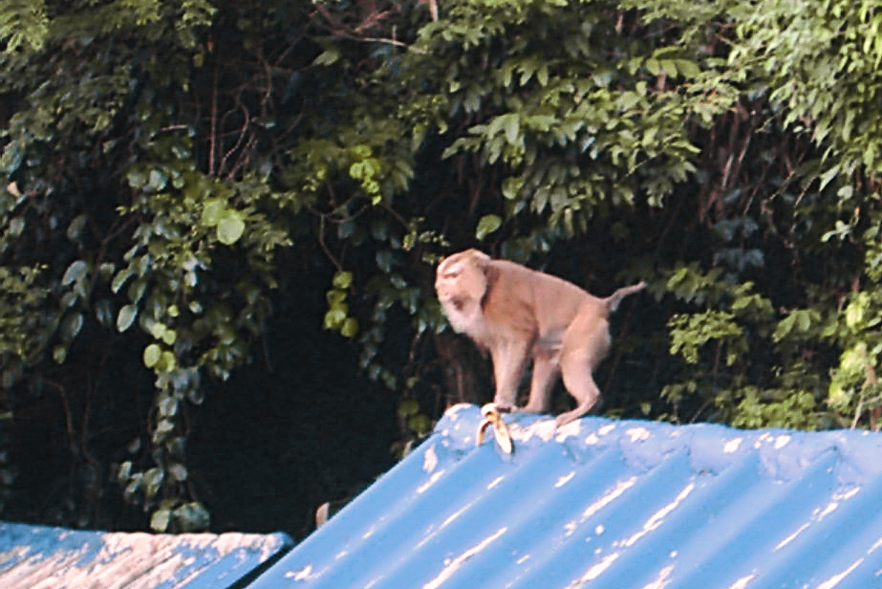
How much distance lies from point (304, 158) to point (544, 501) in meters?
2.53

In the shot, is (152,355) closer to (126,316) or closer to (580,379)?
(126,316)

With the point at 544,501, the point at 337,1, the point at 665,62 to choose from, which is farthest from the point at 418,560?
the point at 337,1

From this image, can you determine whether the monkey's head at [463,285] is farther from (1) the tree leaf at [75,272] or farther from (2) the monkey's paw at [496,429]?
(1) the tree leaf at [75,272]

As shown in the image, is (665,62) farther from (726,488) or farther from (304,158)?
(726,488)

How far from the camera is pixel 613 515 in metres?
2.32

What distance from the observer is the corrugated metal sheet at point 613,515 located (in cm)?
208

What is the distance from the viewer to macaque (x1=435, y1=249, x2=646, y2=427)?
338cm

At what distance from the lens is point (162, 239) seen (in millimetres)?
4602

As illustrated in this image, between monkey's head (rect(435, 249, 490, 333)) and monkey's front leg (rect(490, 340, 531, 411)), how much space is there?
0.11m

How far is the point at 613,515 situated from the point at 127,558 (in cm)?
148

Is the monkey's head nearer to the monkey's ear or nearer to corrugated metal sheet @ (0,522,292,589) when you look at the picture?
the monkey's ear

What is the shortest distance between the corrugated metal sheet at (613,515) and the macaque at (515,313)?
698mm

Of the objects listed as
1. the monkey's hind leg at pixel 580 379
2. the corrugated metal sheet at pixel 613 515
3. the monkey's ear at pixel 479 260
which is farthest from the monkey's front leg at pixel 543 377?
the corrugated metal sheet at pixel 613 515

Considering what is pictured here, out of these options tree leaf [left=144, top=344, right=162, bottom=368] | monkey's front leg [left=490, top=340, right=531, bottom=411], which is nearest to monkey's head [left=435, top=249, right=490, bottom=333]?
monkey's front leg [left=490, top=340, right=531, bottom=411]
